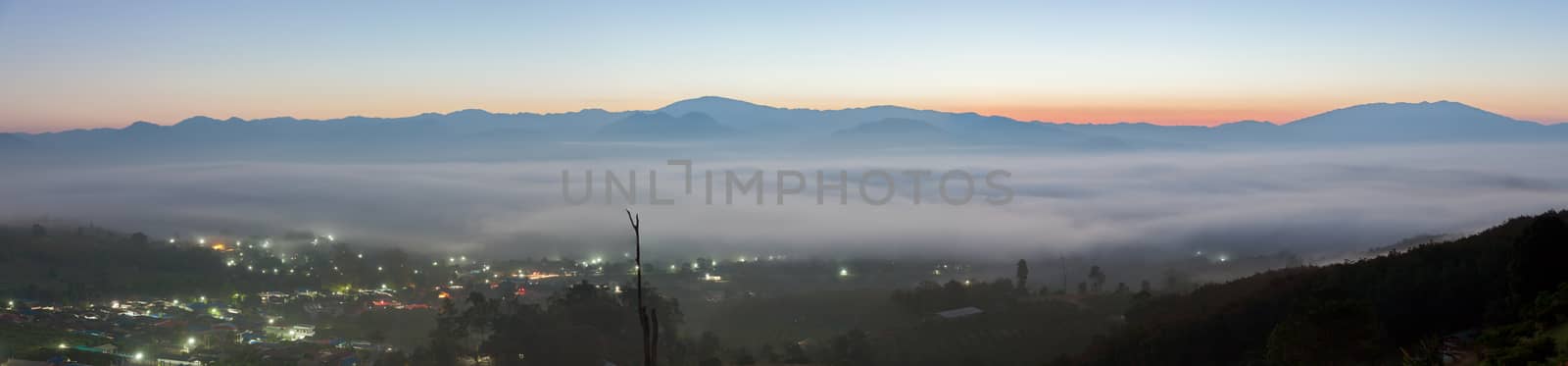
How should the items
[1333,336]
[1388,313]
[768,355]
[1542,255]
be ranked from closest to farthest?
[1542,255] → [1333,336] → [1388,313] → [768,355]

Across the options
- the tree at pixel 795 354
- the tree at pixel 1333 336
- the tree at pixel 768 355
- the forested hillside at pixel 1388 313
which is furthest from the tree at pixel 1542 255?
the tree at pixel 768 355

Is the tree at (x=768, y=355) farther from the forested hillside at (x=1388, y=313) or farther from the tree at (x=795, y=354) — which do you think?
the forested hillside at (x=1388, y=313)

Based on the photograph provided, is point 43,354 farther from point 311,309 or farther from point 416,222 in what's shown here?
point 416,222

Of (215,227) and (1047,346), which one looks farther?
(215,227)

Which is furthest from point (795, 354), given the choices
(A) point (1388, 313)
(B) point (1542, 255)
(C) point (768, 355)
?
(B) point (1542, 255)

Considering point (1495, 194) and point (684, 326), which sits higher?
point (1495, 194)

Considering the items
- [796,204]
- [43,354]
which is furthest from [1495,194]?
[43,354]

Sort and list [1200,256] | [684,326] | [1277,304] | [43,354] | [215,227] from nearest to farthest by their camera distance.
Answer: [1277,304], [43,354], [684,326], [1200,256], [215,227]

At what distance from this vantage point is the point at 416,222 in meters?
139

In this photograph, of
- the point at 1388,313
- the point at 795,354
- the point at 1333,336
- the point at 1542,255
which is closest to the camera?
the point at 1542,255

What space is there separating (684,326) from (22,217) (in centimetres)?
11706

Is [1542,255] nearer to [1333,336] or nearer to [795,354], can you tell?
[1333,336]

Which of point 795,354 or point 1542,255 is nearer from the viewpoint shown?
point 1542,255

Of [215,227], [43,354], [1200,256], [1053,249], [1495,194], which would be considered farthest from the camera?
[215,227]
